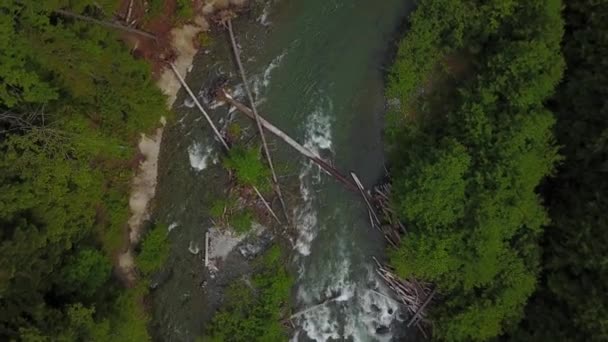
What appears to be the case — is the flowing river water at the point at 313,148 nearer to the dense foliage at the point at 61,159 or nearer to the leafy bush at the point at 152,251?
the leafy bush at the point at 152,251

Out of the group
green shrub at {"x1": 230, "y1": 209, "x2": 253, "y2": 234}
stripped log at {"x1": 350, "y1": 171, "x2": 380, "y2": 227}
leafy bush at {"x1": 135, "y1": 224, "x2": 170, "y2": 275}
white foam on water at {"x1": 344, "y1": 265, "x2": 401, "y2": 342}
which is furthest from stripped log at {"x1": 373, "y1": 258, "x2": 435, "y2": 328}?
leafy bush at {"x1": 135, "y1": 224, "x2": 170, "y2": 275}

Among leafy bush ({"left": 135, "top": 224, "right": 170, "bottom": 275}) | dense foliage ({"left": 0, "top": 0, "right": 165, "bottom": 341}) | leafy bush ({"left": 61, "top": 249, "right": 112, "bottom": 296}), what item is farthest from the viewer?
leafy bush ({"left": 135, "top": 224, "right": 170, "bottom": 275})

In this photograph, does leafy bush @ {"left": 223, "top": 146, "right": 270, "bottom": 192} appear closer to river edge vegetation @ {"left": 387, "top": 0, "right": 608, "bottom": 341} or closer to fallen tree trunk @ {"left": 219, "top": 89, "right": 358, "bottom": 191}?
fallen tree trunk @ {"left": 219, "top": 89, "right": 358, "bottom": 191}

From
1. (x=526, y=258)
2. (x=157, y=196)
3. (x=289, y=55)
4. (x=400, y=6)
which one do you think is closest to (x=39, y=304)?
(x=157, y=196)

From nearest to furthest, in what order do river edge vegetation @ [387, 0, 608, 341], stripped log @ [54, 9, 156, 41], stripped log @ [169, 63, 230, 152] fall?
stripped log @ [54, 9, 156, 41]
river edge vegetation @ [387, 0, 608, 341]
stripped log @ [169, 63, 230, 152]

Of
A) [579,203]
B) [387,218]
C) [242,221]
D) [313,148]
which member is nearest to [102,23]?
[242,221]

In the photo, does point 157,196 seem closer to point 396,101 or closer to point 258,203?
point 258,203
